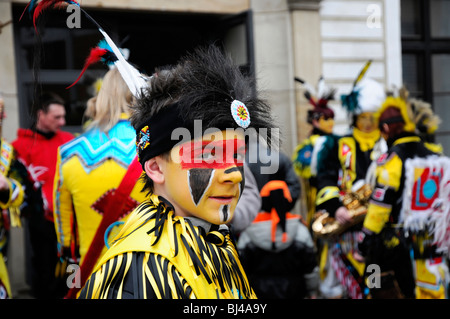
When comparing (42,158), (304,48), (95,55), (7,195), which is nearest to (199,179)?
(95,55)

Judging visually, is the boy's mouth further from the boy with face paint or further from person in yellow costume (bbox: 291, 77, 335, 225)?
person in yellow costume (bbox: 291, 77, 335, 225)

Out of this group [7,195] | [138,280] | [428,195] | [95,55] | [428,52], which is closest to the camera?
[138,280]

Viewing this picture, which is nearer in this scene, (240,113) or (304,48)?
(240,113)

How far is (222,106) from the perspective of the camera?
174 centimetres

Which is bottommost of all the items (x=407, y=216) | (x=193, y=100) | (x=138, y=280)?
(x=407, y=216)

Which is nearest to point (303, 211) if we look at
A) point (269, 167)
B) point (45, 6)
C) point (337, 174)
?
point (337, 174)

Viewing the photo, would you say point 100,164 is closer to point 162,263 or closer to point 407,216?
point 162,263

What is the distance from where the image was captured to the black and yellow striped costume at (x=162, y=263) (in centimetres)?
156

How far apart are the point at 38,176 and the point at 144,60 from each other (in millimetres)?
2752

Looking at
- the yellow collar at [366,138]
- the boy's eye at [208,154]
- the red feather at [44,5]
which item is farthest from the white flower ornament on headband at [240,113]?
the yellow collar at [366,138]

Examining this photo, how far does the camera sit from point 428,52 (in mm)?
9344

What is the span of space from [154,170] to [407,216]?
289 centimetres

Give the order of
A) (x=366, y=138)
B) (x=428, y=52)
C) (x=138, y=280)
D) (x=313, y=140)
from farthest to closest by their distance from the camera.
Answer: (x=428, y=52)
(x=313, y=140)
(x=366, y=138)
(x=138, y=280)
